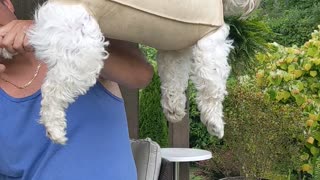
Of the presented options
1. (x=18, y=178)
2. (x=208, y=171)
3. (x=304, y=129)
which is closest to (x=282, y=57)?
(x=304, y=129)

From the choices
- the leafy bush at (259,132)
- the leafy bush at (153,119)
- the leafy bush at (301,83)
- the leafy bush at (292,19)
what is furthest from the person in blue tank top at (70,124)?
the leafy bush at (292,19)

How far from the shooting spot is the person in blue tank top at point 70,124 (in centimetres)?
118

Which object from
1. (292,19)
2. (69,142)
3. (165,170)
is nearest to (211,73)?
(69,142)

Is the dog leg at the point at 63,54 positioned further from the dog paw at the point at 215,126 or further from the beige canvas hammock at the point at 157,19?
the dog paw at the point at 215,126

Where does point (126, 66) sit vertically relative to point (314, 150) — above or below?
above

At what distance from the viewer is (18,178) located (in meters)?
1.25

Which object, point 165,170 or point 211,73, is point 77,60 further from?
point 165,170

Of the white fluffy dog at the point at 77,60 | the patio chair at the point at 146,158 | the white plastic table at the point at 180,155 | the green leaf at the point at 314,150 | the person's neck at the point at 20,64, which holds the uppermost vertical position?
the white fluffy dog at the point at 77,60

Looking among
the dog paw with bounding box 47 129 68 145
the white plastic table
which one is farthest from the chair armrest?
the dog paw with bounding box 47 129 68 145

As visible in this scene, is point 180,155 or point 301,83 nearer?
point 180,155

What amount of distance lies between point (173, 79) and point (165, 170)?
3.58 ft

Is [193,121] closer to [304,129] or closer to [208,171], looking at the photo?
[208,171]

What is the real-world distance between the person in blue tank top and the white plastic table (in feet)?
3.51

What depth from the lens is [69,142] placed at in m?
1.18
